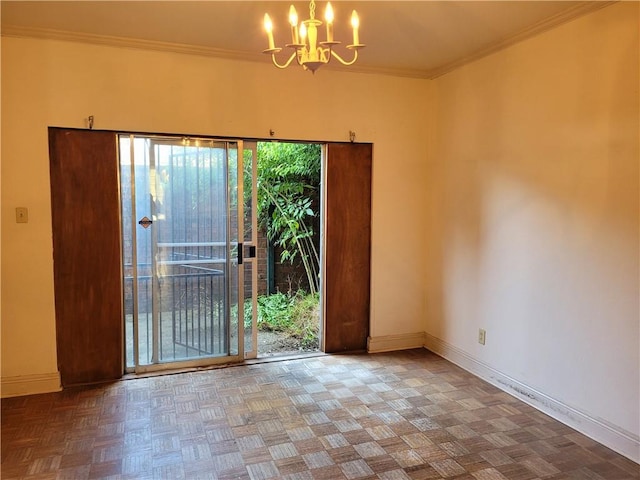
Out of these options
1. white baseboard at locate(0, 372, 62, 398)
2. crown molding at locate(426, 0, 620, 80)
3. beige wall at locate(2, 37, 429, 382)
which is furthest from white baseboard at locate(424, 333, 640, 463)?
white baseboard at locate(0, 372, 62, 398)

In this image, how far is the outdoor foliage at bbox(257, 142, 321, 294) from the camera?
17.0ft

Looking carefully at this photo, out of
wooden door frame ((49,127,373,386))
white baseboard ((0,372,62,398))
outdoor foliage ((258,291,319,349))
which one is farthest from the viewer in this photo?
outdoor foliage ((258,291,319,349))

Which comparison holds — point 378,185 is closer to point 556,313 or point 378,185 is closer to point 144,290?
point 556,313

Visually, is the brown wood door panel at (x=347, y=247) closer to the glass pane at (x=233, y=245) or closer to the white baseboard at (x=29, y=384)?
the glass pane at (x=233, y=245)

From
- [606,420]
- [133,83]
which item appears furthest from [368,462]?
[133,83]

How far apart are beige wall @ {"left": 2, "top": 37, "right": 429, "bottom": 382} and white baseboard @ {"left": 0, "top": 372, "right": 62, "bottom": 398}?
38mm

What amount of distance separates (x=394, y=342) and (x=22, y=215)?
3177 millimetres

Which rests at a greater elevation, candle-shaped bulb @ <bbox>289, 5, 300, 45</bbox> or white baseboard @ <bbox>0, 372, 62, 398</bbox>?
candle-shaped bulb @ <bbox>289, 5, 300, 45</bbox>

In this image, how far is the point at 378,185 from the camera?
13.8ft

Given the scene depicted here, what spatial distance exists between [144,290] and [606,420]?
324 cm

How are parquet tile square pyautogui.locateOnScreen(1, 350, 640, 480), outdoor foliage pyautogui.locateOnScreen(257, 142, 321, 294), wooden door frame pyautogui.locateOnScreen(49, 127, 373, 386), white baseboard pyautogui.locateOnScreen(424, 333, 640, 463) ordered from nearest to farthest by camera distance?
parquet tile square pyautogui.locateOnScreen(1, 350, 640, 480), white baseboard pyautogui.locateOnScreen(424, 333, 640, 463), wooden door frame pyautogui.locateOnScreen(49, 127, 373, 386), outdoor foliage pyautogui.locateOnScreen(257, 142, 321, 294)

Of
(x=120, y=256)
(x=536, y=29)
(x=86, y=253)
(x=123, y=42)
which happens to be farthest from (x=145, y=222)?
(x=536, y=29)

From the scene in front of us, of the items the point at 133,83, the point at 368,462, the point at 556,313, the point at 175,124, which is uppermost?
the point at 133,83

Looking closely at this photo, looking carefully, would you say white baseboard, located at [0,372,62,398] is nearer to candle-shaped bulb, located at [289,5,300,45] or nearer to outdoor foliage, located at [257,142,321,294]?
outdoor foliage, located at [257,142,321,294]
